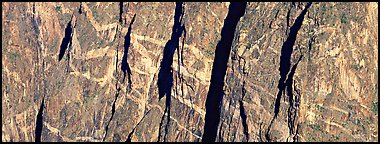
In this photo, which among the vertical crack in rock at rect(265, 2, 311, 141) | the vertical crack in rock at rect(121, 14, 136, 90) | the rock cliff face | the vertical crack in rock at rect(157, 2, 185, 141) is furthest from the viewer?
the vertical crack in rock at rect(121, 14, 136, 90)

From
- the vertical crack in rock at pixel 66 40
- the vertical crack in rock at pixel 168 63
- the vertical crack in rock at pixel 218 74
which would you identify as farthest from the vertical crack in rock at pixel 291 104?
the vertical crack in rock at pixel 66 40

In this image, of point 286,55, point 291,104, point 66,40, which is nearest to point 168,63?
point 286,55

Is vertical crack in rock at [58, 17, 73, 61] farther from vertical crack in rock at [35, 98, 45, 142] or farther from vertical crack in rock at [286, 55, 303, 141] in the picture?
vertical crack in rock at [286, 55, 303, 141]

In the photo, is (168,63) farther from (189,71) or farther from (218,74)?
(218,74)

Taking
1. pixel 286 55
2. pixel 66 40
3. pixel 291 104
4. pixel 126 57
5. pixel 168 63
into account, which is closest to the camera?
pixel 291 104

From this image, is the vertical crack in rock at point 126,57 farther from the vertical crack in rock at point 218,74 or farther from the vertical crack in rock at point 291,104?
the vertical crack in rock at point 291,104

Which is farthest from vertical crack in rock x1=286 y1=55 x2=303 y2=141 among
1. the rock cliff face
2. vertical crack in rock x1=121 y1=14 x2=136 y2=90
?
vertical crack in rock x1=121 y1=14 x2=136 y2=90
